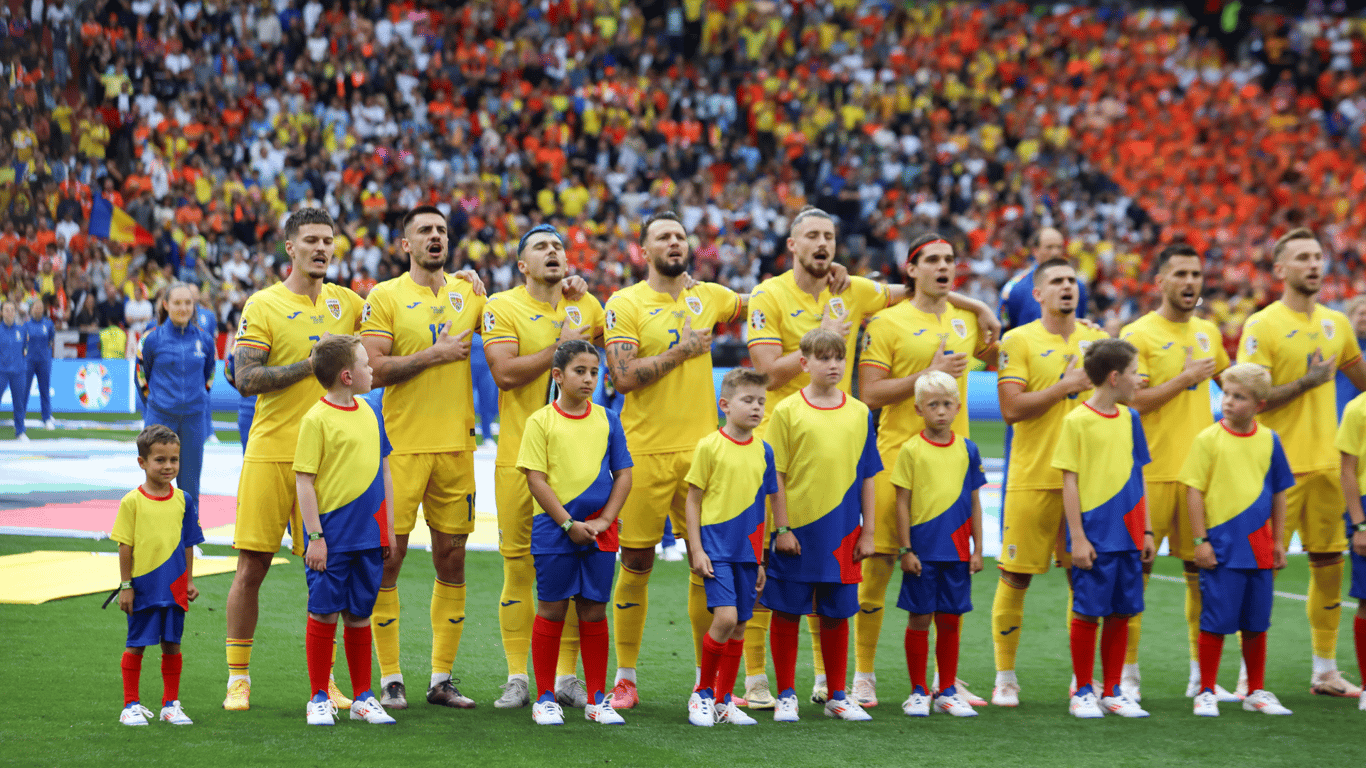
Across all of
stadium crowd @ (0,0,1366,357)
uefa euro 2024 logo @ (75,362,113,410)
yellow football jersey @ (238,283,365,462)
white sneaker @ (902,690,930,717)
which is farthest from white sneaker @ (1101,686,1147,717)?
uefa euro 2024 logo @ (75,362,113,410)

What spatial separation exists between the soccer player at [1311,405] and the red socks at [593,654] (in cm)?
352

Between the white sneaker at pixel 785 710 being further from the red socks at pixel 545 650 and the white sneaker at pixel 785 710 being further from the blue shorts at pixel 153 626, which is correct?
the blue shorts at pixel 153 626

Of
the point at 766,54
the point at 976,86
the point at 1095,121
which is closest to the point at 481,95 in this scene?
the point at 766,54

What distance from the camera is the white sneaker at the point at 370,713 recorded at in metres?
5.58

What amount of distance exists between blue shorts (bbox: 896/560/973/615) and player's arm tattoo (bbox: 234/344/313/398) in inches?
115

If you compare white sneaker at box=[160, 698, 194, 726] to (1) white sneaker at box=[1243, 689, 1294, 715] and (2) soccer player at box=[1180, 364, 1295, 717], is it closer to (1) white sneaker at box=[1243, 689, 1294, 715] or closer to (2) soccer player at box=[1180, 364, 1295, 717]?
(2) soccer player at box=[1180, 364, 1295, 717]

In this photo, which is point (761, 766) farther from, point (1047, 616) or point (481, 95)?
point (481, 95)

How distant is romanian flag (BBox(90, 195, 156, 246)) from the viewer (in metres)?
20.1

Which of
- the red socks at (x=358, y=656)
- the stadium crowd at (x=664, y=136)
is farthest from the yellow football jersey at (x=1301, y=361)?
the stadium crowd at (x=664, y=136)

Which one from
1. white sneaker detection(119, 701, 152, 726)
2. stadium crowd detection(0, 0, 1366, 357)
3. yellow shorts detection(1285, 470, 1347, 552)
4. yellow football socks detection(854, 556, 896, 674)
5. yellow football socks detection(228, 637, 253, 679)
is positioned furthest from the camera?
stadium crowd detection(0, 0, 1366, 357)

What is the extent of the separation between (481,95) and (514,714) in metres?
20.8

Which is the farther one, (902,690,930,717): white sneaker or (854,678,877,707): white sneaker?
(854,678,877,707): white sneaker

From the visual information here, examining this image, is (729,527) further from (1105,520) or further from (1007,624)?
(1105,520)

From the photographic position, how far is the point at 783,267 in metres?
23.8
